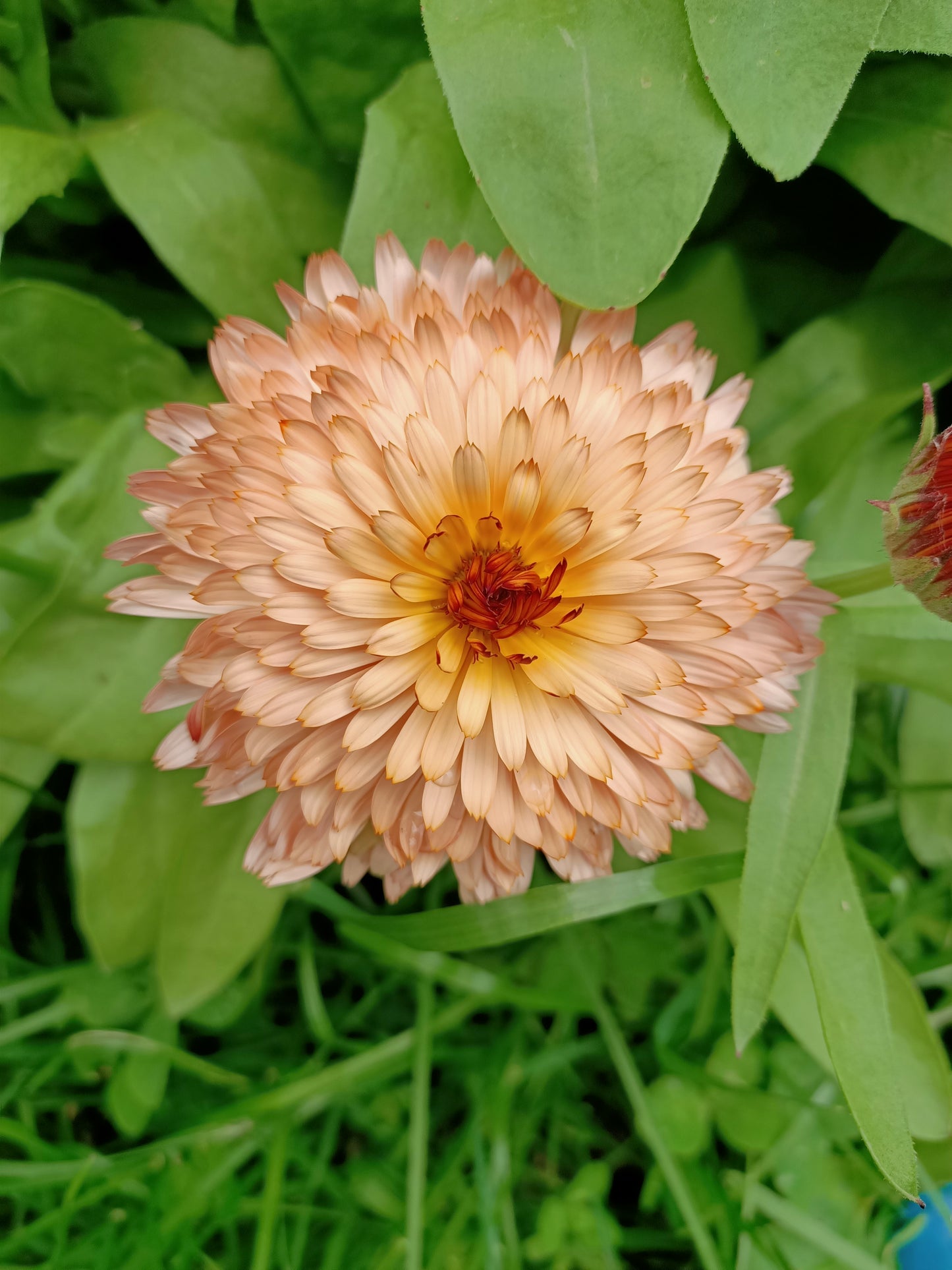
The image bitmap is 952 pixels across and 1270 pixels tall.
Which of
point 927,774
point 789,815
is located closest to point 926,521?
point 789,815

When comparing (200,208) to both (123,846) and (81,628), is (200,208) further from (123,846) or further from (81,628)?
(123,846)

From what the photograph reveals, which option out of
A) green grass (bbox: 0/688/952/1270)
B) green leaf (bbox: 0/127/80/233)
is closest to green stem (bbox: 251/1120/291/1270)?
green grass (bbox: 0/688/952/1270)

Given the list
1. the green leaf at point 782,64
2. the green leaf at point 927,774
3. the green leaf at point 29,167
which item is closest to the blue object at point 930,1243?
the green leaf at point 927,774

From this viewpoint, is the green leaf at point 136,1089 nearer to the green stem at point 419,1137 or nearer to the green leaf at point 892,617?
the green stem at point 419,1137

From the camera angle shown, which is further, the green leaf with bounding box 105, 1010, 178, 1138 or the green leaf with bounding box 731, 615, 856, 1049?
the green leaf with bounding box 105, 1010, 178, 1138

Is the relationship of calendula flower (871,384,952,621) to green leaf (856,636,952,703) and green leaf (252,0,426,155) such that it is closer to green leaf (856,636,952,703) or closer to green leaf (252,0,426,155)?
green leaf (856,636,952,703)

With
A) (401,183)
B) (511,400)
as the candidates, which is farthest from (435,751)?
(401,183)
